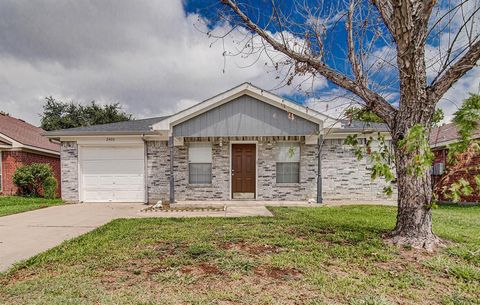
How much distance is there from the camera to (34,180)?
11.1 m

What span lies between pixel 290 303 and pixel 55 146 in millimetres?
16879

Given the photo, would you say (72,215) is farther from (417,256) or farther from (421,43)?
(421,43)

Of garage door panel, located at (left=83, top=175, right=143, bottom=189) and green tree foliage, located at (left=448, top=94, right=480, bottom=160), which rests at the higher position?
green tree foliage, located at (left=448, top=94, right=480, bottom=160)

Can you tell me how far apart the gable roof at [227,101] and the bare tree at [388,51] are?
14.8ft

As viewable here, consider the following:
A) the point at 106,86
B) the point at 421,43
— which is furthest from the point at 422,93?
the point at 106,86

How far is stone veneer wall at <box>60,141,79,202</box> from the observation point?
33.8 feet

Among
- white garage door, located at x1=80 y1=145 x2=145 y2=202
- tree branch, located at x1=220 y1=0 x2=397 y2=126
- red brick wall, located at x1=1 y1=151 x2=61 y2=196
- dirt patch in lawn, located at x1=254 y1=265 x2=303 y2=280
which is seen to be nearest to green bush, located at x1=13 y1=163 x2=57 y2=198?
red brick wall, located at x1=1 y1=151 x2=61 y2=196

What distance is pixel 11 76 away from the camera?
12.8m

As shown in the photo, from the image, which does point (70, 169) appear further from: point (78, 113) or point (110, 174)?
point (78, 113)

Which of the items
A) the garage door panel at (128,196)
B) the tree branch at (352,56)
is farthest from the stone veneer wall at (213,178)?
the tree branch at (352,56)

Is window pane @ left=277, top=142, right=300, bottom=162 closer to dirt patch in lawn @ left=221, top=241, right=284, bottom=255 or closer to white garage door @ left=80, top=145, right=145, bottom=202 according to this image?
white garage door @ left=80, top=145, right=145, bottom=202

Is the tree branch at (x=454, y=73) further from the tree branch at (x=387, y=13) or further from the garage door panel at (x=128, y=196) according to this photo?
the garage door panel at (x=128, y=196)

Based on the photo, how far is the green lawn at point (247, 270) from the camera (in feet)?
8.03

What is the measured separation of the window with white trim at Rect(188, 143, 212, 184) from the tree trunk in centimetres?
740
